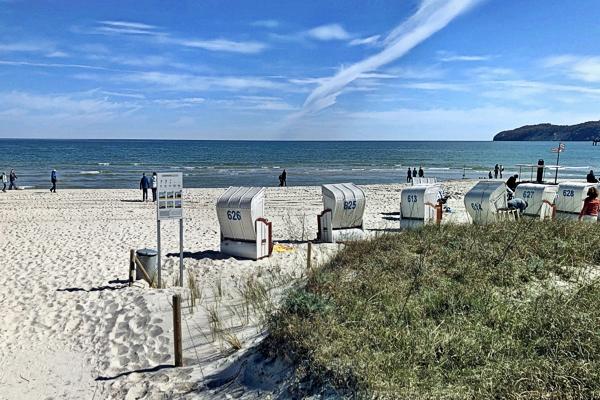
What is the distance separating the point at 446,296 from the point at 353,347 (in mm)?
1581

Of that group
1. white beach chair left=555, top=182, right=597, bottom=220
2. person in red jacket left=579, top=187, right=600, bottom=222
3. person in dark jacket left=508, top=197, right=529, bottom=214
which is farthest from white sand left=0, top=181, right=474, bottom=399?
person in red jacket left=579, top=187, right=600, bottom=222

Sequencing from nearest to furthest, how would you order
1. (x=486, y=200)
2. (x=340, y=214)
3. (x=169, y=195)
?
(x=169, y=195), (x=486, y=200), (x=340, y=214)

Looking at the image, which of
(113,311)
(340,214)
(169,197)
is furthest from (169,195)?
(340,214)

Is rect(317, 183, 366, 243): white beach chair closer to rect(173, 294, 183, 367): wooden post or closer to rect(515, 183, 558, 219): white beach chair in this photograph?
rect(515, 183, 558, 219): white beach chair

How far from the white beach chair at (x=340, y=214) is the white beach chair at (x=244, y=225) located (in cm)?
226

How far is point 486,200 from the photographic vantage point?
46.7 feet

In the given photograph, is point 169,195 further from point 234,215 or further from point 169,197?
point 234,215

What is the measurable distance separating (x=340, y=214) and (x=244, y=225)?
3.48 m

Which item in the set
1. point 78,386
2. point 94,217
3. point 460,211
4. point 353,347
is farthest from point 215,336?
point 460,211

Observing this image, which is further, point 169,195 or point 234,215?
point 234,215

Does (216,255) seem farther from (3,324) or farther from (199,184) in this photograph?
(199,184)

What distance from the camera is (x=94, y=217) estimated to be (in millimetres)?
20547

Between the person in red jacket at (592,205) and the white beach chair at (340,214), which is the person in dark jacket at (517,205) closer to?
the person in red jacket at (592,205)

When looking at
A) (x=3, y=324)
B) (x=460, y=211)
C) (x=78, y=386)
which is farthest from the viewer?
(x=460, y=211)
